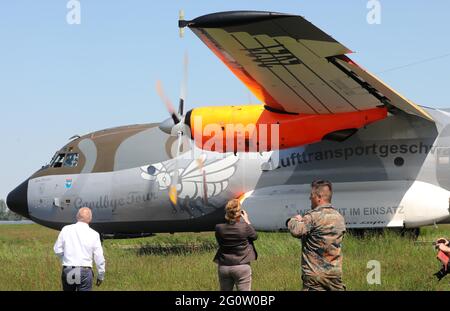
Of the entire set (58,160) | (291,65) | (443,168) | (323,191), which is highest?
(291,65)

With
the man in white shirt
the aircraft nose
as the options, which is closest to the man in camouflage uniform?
the man in white shirt

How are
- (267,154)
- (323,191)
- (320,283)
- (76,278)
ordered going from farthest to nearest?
(267,154), (76,278), (323,191), (320,283)

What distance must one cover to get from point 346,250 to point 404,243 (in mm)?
1591

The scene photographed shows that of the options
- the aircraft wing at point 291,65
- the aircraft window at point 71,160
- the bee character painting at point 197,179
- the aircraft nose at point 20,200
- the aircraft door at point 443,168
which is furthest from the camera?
the aircraft nose at point 20,200

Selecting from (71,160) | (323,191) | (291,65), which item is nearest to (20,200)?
(71,160)

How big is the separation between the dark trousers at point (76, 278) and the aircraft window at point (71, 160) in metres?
11.9

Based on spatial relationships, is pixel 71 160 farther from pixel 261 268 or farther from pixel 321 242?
pixel 321 242

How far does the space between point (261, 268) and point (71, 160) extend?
8.24 m

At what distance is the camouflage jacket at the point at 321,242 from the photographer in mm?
8352

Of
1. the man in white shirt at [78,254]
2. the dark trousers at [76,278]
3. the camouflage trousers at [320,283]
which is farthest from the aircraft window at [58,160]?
the camouflage trousers at [320,283]

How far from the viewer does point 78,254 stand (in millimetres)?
9711

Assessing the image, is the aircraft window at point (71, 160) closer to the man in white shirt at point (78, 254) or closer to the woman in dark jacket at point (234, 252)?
the man in white shirt at point (78, 254)
